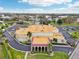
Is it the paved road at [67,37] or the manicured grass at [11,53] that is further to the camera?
the paved road at [67,37]

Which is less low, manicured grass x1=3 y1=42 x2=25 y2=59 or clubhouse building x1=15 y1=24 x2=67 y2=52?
clubhouse building x1=15 y1=24 x2=67 y2=52

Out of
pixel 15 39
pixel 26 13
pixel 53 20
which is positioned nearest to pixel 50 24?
pixel 53 20

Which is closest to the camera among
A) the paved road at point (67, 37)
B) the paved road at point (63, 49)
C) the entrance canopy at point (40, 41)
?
the entrance canopy at point (40, 41)

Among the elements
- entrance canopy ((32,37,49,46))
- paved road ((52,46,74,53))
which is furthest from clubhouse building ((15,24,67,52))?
paved road ((52,46,74,53))

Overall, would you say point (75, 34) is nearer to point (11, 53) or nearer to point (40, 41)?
point (40, 41)

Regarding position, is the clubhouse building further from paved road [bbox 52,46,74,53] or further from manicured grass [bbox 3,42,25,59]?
manicured grass [bbox 3,42,25,59]

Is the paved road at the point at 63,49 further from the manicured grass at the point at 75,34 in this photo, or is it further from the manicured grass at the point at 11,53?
the manicured grass at the point at 11,53

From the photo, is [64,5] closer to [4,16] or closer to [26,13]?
[26,13]

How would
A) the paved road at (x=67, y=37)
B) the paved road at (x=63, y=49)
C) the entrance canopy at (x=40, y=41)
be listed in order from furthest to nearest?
1. the paved road at (x=67, y=37)
2. the paved road at (x=63, y=49)
3. the entrance canopy at (x=40, y=41)

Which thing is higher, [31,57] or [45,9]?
[45,9]

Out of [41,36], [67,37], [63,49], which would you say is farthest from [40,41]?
[67,37]

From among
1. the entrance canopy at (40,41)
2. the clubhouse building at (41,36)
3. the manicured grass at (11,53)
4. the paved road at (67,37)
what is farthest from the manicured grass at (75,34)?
the manicured grass at (11,53)
